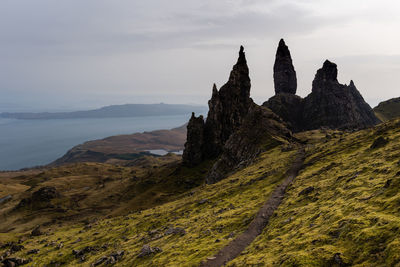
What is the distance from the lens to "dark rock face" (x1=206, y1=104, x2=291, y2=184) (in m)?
115

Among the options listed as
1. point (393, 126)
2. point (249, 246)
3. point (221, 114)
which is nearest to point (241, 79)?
point (221, 114)

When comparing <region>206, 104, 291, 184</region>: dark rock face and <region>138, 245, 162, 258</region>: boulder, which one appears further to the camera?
<region>206, 104, 291, 184</region>: dark rock face

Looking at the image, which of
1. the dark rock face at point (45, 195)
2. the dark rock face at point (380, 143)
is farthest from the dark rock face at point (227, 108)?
the dark rock face at point (380, 143)

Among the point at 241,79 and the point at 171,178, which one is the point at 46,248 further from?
the point at 241,79

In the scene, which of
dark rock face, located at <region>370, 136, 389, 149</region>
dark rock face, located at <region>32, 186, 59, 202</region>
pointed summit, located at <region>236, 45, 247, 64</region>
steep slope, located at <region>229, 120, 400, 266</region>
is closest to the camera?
steep slope, located at <region>229, 120, 400, 266</region>

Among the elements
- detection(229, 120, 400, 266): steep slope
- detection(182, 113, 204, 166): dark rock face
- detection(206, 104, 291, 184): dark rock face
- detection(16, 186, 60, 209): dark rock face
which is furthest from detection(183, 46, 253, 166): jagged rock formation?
detection(229, 120, 400, 266): steep slope

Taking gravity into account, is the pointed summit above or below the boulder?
→ above

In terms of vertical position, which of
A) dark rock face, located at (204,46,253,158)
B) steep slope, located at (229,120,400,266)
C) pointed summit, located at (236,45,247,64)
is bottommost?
steep slope, located at (229,120,400,266)

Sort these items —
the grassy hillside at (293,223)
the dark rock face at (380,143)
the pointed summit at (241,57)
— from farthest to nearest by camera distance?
the pointed summit at (241,57), the dark rock face at (380,143), the grassy hillside at (293,223)

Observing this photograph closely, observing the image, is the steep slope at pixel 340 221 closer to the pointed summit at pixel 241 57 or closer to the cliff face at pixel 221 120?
the cliff face at pixel 221 120

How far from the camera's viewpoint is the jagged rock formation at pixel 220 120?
562 feet

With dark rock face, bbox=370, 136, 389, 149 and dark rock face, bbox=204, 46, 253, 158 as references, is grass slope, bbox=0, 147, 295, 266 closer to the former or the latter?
dark rock face, bbox=370, 136, 389, 149

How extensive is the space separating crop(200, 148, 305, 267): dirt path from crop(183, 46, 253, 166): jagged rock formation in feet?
352

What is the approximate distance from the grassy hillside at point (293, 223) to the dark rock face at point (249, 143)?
1789 centimetres
